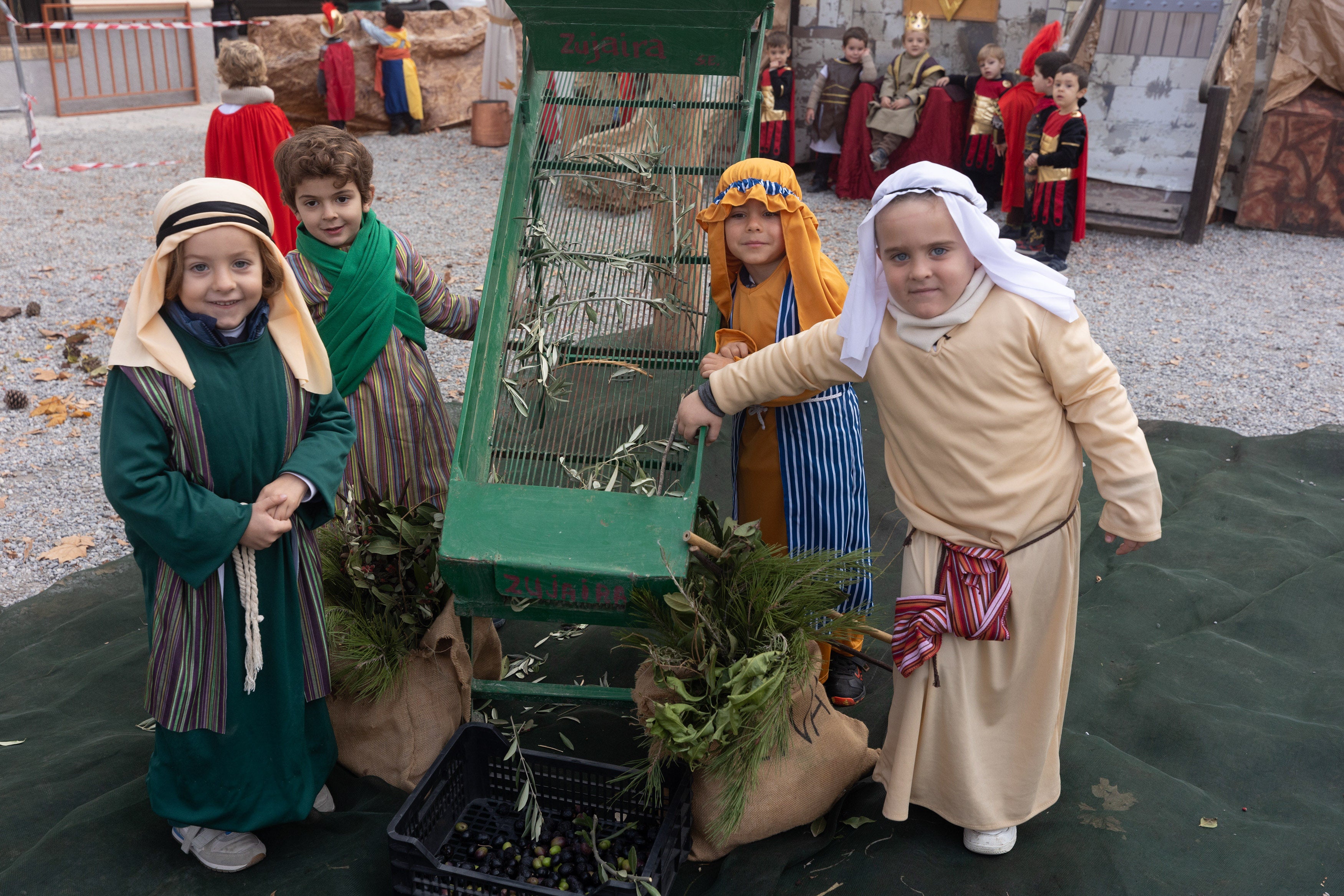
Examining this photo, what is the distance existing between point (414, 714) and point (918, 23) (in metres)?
8.06

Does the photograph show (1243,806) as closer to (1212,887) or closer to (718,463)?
(1212,887)

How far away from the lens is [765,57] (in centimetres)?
922

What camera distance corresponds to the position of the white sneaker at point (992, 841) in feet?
8.14

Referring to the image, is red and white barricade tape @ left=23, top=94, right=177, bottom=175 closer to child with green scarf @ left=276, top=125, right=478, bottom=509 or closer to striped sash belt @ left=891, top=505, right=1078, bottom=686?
child with green scarf @ left=276, top=125, right=478, bottom=509

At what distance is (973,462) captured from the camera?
2.28 m

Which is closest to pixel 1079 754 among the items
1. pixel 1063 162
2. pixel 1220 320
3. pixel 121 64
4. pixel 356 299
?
pixel 356 299

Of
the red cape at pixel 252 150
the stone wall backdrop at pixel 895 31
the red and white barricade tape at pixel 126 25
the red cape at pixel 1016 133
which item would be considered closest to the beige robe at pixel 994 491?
the red cape at pixel 252 150

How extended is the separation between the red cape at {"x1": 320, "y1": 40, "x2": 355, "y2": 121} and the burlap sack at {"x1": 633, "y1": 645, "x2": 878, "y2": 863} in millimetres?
10629

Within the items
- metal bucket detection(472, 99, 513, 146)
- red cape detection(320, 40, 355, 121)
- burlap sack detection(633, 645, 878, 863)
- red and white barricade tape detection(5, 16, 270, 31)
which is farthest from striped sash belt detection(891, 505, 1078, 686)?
red and white barricade tape detection(5, 16, 270, 31)

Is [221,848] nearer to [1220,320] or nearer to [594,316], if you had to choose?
[594,316]

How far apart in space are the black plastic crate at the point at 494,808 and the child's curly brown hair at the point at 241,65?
428cm

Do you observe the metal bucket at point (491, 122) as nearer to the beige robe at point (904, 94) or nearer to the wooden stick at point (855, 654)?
the beige robe at point (904, 94)

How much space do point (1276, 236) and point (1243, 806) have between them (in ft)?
23.0

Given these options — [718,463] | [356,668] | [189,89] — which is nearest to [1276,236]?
[718,463]
